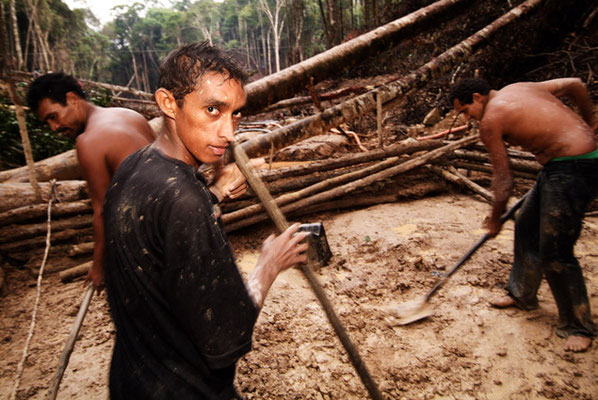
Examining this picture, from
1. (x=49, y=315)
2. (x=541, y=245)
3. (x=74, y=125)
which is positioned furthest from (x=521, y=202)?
(x=49, y=315)

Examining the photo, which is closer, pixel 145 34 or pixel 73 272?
pixel 73 272

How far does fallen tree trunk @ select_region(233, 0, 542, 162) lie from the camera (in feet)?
12.7

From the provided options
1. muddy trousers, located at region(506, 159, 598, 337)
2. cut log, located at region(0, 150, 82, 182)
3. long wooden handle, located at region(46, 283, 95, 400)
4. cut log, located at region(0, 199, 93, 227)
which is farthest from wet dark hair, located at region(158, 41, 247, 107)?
cut log, located at region(0, 150, 82, 182)

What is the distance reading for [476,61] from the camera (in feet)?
29.5

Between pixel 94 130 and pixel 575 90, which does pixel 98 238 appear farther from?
pixel 575 90

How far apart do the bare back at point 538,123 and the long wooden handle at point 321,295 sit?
209 cm

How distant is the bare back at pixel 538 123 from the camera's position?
220cm

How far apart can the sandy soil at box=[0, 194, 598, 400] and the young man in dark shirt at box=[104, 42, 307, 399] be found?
1326mm

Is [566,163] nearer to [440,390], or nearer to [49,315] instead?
[440,390]

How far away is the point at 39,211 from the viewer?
3562mm

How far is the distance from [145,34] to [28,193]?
5571 centimetres

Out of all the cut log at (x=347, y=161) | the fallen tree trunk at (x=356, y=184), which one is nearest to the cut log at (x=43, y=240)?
the fallen tree trunk at (x=356, y=184)

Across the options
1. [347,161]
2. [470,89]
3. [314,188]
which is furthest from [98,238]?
[347,161]

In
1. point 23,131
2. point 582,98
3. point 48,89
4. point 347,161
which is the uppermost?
point 48,89
